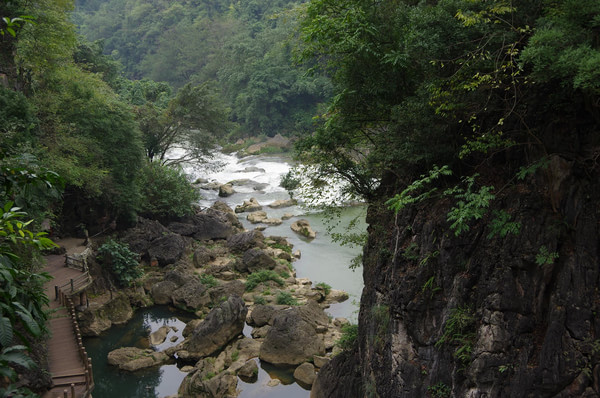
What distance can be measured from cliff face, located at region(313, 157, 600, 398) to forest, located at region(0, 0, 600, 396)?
0.36 feet

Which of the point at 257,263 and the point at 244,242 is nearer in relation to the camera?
the point at 257,263

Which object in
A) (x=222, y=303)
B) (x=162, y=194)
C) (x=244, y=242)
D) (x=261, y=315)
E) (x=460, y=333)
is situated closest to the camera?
(x=460, y=333)

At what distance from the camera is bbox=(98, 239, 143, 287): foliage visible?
73.7 ft

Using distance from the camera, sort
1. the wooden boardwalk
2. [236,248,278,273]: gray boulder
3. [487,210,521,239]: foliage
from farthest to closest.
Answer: [236,248,278,273]: gray boulder → the wooden boardwalk → [487,210,521,239]: foliage

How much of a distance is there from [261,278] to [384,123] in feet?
40.3

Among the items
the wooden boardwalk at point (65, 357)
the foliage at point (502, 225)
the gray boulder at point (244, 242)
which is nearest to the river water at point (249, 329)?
the wooden boardwalk at point (65, 357)

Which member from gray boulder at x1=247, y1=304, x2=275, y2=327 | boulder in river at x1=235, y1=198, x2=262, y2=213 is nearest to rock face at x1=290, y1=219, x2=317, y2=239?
boulder in river at x1=235, y1=198, x2=262, y2=213

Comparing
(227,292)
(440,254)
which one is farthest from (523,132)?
(227,292)

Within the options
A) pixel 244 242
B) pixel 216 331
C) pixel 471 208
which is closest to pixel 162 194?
pixel 244 242

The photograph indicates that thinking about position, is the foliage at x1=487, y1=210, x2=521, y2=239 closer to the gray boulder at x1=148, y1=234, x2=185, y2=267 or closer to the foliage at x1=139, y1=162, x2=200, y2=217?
the gray boulder at x1=148, y1=234, x2=185, y2=267

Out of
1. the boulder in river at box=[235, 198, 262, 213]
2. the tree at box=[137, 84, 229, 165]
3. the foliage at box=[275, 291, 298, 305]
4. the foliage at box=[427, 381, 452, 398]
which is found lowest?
the boulder in river at box=[235, 198, 262, 213]

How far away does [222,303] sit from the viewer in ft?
63.1

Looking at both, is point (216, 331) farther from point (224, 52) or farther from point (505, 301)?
point (224, 52)

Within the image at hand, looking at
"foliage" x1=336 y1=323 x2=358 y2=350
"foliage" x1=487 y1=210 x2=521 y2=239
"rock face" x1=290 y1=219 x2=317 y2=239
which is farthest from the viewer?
"rock face" x1=290 y1=219 x2=317 y2=239
